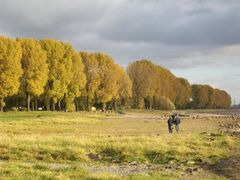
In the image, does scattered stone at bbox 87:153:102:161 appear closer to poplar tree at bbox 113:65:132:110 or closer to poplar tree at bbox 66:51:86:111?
poplar tree at bbox 66:51:86:111

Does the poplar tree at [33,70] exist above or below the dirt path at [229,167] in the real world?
above

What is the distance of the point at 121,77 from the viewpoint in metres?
127

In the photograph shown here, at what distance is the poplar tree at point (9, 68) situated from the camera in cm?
8400

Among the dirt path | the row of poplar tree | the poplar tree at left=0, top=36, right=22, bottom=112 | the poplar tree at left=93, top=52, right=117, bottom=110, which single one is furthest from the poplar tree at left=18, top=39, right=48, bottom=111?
the dirt path

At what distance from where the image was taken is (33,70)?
91375 millimetres

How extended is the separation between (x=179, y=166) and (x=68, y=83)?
250 ft

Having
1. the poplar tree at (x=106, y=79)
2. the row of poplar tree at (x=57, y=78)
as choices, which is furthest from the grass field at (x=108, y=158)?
the poplar tree at (x=106, y=79)

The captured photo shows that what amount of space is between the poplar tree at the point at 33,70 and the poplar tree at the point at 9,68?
3.24m

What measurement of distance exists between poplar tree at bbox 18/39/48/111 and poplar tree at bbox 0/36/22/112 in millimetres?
3243

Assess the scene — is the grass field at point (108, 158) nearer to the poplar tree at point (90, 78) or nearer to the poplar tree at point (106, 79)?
the poplar tree at point (90, 78)

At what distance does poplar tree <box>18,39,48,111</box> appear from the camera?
294ft

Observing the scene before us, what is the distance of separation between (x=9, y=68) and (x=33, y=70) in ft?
22.9

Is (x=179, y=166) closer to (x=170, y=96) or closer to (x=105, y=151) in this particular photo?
(x=105, y=151)

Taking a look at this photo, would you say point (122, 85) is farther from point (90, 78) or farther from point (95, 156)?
point (95, 156)
